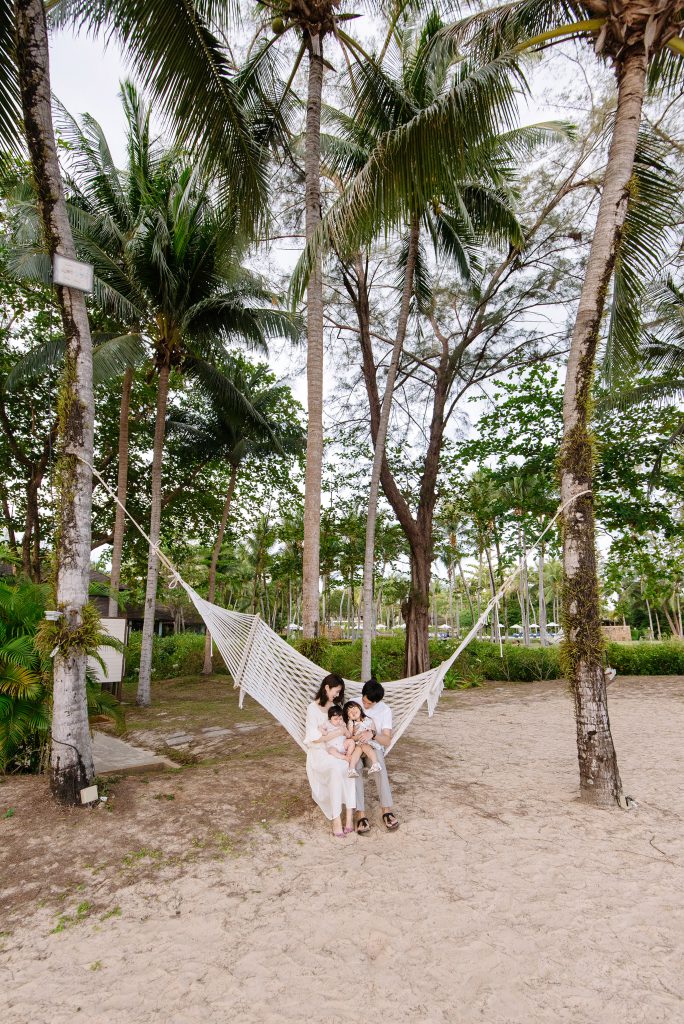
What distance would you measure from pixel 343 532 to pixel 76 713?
8575 millimetres

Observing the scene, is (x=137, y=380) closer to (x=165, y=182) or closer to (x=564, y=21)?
(x=165, y=182)

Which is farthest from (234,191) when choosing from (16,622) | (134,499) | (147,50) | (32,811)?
(134,499)

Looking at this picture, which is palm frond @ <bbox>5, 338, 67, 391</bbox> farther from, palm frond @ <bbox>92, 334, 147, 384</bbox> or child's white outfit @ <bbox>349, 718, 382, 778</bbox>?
child's white outfit @ <bbox>349, 718, 382, 778</bbox>

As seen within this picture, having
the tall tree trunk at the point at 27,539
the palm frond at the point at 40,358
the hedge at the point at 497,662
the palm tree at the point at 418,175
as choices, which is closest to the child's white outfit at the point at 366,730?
the palm tree at the point at 418,175

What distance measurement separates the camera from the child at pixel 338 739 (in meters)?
3.06

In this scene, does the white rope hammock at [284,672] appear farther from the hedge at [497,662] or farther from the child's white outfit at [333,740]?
the hedge at [497,662]

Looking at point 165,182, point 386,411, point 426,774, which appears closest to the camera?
point 426,774

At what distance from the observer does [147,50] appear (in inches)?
152

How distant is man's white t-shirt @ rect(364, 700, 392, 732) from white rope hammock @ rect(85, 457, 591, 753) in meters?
0.10

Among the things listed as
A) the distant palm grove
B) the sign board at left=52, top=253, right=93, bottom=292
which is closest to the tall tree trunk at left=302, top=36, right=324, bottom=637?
the distant palm grove

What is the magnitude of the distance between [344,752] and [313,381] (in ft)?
9.87

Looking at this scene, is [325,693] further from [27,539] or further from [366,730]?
[27,539]

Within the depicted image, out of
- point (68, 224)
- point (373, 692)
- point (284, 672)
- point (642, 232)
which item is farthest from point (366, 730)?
point (642, 232)

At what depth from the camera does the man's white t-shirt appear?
131 inches
